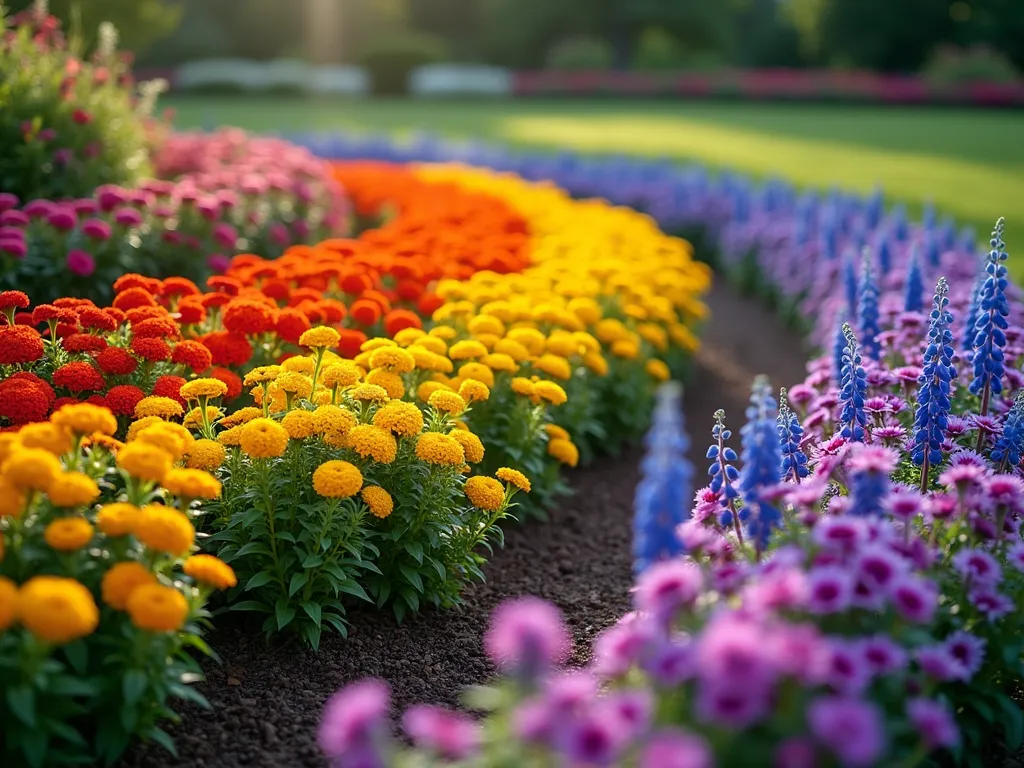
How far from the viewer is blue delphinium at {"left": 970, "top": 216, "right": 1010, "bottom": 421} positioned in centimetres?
438

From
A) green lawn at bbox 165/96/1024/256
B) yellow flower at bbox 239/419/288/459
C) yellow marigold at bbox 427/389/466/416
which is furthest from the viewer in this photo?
green lawn at bbox 165/96/1024/256

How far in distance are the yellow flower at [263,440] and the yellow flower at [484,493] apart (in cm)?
91

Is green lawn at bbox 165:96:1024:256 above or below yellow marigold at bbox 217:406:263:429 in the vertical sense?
below

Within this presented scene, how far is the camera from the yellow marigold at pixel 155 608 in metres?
2.70

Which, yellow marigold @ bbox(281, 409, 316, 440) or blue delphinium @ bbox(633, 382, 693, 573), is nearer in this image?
blue delphinium @ bbox(633, 382, 693, 573)

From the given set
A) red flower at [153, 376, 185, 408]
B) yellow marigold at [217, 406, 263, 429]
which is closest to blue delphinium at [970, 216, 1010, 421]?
yellow marigold at [217, 406, 263, 429]

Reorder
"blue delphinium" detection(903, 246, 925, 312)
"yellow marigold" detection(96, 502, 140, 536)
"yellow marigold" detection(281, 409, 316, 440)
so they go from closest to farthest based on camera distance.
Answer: "yellow marigold" detection(96, 502, 140, 536) < "yellow marigold" detection(281, 409, 316, 440) < "blue delphinium" detection(903, 246, 925, 312)

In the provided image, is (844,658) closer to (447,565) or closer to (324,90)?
(447,565)

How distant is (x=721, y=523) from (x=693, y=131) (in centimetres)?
2700

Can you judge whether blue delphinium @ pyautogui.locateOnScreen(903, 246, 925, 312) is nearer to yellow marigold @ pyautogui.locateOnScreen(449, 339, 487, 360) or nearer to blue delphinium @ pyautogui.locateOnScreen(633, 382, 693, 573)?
yellow marigold @ pyautogui.locateOnScreen(449, 339, 487, 360)

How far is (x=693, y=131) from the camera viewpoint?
2922 cm

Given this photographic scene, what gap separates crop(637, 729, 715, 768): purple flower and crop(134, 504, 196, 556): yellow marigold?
4.86ft

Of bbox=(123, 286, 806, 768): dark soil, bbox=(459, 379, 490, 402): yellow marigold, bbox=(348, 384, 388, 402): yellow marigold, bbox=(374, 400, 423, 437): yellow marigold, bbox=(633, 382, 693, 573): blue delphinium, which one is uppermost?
bbox=(633, 382, 693, 573): blue delphinium

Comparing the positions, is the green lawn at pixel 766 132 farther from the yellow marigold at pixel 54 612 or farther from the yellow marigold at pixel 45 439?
the yellow marigold at pixel 54 612
